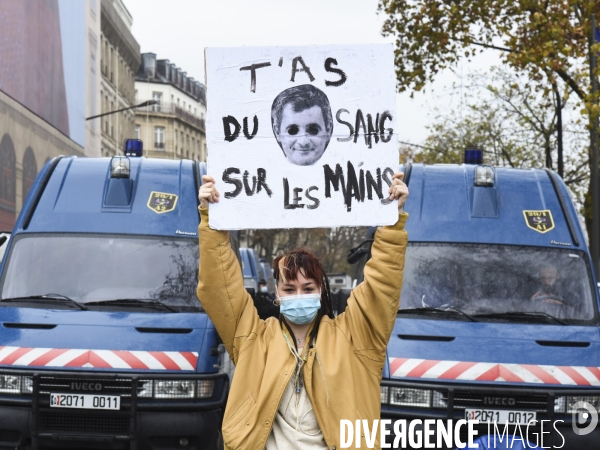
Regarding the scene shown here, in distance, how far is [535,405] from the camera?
7.64m

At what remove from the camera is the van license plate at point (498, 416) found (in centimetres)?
759

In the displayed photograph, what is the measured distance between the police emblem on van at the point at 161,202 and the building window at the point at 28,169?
12938 mm

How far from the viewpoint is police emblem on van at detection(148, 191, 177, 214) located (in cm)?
906

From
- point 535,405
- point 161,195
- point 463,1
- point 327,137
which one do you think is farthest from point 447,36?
point 327,137

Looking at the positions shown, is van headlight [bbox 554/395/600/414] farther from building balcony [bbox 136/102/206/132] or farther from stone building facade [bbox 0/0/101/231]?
building balcony [bbox 136/102/206/132]

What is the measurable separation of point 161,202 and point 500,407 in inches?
135

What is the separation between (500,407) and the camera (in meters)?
7.62

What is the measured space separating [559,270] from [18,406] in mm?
4418

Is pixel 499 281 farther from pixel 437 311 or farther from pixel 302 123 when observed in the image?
pixel 302 123

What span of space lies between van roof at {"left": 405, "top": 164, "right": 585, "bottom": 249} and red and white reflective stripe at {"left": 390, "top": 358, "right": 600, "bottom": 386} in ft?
4.42

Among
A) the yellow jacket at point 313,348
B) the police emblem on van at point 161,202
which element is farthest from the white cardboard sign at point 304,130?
the police emblem on van at point 161,202

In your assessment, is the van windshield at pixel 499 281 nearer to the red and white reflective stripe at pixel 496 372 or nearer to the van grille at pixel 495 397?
the red and white reflective stripe at pixel 496 372

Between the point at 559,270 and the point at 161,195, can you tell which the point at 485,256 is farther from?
the point at 161,195

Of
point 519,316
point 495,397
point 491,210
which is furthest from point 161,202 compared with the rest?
point 495,397
